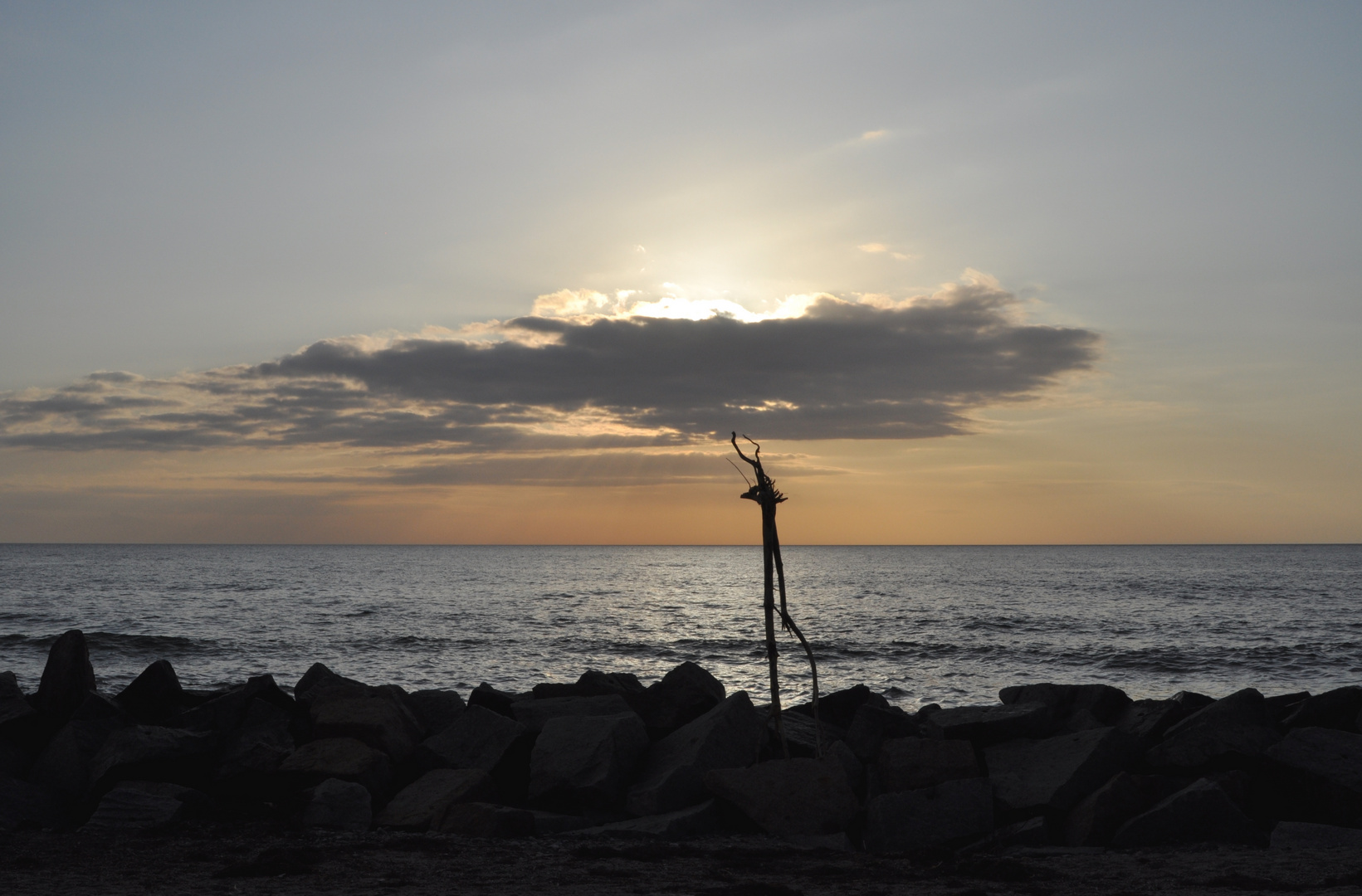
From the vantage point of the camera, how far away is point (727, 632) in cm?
4175

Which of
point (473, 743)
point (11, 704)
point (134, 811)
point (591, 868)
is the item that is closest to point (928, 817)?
point (591, 868)

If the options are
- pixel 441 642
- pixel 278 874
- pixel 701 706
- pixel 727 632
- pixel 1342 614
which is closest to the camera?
pixel 278 874

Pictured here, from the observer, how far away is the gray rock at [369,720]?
1217 cm

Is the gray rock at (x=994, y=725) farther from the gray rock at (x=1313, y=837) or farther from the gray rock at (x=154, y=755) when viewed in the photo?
the gray rock at (x=154, y=755)

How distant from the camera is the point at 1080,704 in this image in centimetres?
1439

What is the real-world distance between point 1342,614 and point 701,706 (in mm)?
50222

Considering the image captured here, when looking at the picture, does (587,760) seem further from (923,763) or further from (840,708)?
(840,708)

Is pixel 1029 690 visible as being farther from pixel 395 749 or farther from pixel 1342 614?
pixel 1342 614

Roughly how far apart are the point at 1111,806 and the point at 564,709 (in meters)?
7.67

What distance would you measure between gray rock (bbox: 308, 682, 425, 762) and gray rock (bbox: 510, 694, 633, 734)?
1.52 metres

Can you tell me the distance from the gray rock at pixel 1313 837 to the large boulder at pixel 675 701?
6925 mm

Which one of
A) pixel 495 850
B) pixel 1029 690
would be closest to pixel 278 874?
pixel 495 850

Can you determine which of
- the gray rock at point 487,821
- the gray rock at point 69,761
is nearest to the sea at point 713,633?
the gray rock at point 69,761

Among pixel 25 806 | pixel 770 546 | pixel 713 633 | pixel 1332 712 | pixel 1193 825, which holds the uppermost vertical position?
pixel 770 546
